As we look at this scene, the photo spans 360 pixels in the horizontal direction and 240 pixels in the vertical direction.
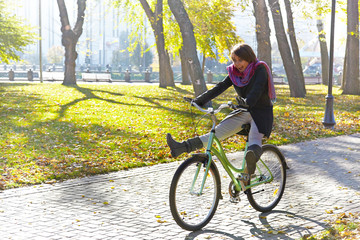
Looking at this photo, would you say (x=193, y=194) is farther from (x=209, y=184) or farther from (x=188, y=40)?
(x=188, y=40)

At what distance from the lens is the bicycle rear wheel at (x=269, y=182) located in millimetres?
5664

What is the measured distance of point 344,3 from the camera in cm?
2609

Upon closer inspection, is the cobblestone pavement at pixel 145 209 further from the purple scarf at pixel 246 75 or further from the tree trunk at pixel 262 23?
the tree trunk at pixel 262 23

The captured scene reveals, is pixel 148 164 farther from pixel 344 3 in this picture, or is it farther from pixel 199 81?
pixel 344 3

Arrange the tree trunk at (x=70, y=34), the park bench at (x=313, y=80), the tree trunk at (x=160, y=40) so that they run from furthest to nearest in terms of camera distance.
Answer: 1. the park bench at (x=313, y=80)
2. the tree trunk at (x=70, y=34)
3. the tree trunk at (x=160, y=40)

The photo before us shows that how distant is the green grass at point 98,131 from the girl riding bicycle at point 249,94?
326 cm

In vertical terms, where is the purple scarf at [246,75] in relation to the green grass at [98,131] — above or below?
above

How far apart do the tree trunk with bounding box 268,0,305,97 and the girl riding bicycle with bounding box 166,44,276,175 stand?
1776cm

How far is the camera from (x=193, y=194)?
198 inches

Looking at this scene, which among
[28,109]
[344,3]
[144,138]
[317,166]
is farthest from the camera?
[344,3]

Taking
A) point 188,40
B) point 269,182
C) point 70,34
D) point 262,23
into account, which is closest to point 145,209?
point 269,182

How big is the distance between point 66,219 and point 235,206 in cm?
186

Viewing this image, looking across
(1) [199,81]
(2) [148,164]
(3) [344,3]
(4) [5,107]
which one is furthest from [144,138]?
(3) [344,3]

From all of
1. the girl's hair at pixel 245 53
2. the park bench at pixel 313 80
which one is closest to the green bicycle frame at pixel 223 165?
the girl's hair at pixel 245 53
